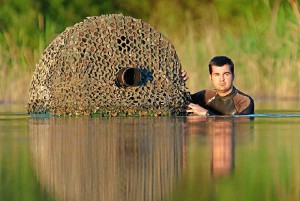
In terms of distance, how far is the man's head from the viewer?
605 inches

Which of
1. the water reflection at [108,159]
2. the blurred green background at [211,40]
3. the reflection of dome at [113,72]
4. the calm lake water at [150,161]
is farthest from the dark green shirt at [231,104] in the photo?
the blurred green background at [211,40]

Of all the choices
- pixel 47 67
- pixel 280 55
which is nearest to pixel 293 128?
pixel 47 67

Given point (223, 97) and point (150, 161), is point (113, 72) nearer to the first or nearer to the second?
point (223, 97)

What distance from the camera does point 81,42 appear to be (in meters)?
15.4

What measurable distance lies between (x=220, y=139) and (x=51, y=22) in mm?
17399

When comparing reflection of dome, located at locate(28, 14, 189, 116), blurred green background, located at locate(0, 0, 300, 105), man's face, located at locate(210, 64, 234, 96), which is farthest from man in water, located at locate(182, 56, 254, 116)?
blurred green background, located at locate(0, 0, 300, 105)

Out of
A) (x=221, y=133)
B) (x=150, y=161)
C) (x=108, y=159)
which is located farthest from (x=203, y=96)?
(x=150, y=161)

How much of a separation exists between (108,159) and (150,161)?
37 cm

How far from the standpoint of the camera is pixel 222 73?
1540 cm

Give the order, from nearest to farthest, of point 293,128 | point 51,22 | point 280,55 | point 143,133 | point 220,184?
point 220,184 < point 143,133 < point 293,128 < point 280,55 < point 51,22

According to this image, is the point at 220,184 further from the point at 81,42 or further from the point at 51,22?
the point at 51,22

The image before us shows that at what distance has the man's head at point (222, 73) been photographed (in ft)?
50.4

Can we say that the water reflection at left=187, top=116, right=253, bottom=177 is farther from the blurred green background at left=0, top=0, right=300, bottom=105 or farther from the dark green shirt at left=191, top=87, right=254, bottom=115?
the blurred green background at left=0, top=0, right=300, bottom=105

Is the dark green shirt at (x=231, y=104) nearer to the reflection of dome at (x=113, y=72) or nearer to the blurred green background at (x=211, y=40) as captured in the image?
the reflection of dome at (x=113, y=72)
